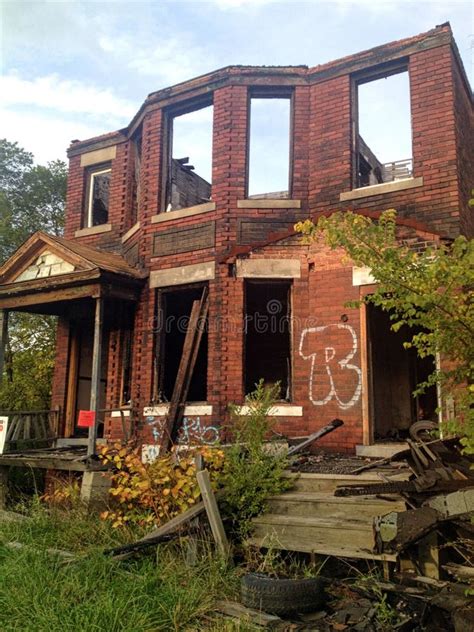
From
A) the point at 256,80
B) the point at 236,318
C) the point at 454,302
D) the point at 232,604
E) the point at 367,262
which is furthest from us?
the point at 256,80

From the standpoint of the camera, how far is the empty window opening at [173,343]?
1011 cm

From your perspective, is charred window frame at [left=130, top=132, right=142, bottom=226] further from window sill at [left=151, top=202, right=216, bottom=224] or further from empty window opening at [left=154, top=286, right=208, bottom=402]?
empty window opening at [left=154, top=286, right=208, bottom=402]

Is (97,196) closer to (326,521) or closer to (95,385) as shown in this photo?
(95,385)

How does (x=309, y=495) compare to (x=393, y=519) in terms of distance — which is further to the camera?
(x=309, y=495)

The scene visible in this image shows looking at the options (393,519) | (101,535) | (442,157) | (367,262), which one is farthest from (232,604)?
(442,157)

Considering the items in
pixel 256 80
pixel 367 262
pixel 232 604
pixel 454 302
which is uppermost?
pixel 256 80

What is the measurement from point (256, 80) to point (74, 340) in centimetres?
654

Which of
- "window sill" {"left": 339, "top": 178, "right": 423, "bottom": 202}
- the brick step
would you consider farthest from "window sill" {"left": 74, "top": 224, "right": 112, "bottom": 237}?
the brick step

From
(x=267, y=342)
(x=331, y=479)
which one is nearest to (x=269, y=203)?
(x=267, y=342)

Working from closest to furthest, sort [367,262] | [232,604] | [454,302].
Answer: [454,302] < [367,262] < [232,604]

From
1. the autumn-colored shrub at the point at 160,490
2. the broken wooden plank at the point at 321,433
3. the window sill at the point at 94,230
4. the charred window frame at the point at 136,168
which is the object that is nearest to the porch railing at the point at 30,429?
the window sill at the point at 94,230

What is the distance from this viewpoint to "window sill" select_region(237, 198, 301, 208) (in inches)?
377

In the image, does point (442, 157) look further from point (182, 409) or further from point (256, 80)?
point (182, 409)

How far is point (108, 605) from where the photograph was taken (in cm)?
428
